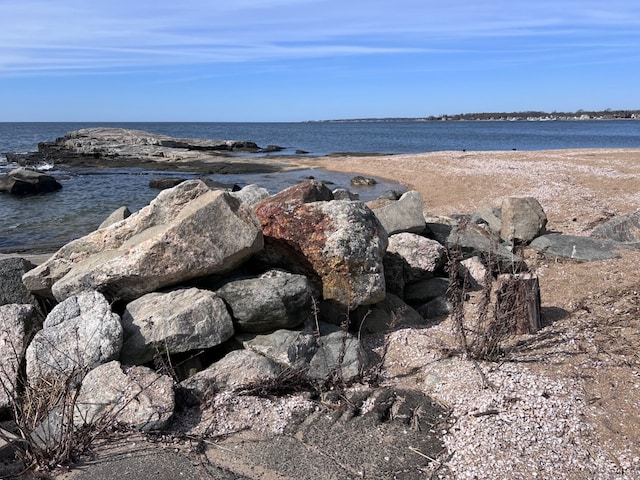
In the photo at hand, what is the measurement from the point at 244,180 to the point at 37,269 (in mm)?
23666

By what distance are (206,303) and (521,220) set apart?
673cm

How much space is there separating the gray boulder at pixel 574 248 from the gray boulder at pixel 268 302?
16.0 ft

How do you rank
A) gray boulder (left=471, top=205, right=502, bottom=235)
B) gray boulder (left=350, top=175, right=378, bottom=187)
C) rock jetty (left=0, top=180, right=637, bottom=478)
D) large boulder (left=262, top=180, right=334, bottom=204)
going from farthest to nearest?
gray boulder (left=350, top=175, right=378, bottom=187) → gray boulder (left=471, top=205, right=502, bottom=235) → large boulder (left=262, top=180, right=334, bottom=204) → rock jetty (left=0, top=180, right=637, bottom=478)

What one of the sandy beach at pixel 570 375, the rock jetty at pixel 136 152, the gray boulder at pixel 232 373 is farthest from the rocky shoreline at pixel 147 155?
the gray boulder at pixel 232 373

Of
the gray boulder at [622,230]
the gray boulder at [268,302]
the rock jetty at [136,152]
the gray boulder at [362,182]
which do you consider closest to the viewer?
the gray boulder at [268,302]

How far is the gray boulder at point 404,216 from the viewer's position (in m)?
8.28

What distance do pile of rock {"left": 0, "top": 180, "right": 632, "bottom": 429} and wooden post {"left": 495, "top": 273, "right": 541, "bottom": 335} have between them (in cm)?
109

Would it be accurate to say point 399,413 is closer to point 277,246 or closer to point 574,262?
point 277,246

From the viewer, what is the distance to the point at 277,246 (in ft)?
20.9

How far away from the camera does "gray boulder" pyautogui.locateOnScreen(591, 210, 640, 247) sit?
9578 millimetres

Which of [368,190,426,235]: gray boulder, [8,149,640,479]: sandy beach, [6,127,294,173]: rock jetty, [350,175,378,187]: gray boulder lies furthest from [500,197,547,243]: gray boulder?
[6,127,294,173]: rock jetty

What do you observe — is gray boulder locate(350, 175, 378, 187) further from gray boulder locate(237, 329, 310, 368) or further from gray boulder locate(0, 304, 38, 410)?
gray boulder locate(0, 304, 38, 410)

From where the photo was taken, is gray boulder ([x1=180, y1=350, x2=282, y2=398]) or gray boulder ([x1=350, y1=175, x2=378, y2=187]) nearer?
gray boulder ([x1=180, y1=350, x2=282, y2=398])

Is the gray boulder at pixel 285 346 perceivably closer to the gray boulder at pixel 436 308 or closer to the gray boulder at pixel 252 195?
the gray boulder at pixel 436 308
